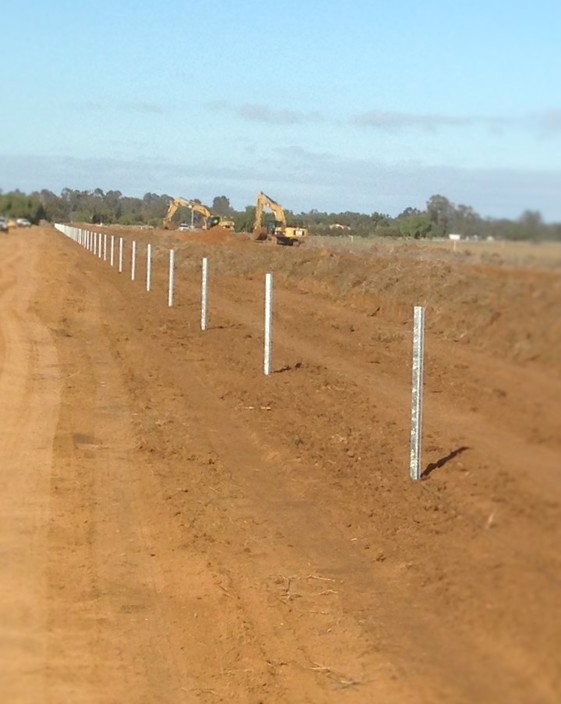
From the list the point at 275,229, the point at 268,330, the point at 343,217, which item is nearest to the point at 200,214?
the point at 275,229

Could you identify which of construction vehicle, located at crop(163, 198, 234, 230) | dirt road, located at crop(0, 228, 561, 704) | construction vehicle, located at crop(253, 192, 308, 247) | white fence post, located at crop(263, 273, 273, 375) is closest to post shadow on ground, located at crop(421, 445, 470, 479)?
dirt road, located at crop(0, 228, 561, 704)

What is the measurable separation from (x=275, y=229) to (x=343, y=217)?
28.1 m

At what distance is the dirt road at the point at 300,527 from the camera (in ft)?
15.8

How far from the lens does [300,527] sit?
8.54m

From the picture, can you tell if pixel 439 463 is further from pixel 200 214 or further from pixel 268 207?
pixel 200 214

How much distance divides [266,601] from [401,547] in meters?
1.23

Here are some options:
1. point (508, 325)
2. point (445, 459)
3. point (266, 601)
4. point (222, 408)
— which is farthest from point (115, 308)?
point (508, 325)

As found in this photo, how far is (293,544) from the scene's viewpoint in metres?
8.13

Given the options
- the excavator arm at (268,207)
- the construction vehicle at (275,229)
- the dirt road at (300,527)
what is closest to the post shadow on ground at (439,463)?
the dirt road at (300,527)

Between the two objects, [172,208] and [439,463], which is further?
[172,208]

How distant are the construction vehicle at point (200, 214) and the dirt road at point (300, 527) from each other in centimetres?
4500

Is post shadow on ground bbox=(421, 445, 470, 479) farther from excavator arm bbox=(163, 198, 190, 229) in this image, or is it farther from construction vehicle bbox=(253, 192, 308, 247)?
excavator arm bbox=(163, 198, 190, 229)

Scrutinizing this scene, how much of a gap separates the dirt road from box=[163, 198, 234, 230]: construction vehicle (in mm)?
45004

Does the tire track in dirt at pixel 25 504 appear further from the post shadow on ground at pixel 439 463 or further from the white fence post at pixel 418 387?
the post shadow on ground at pixel 439 463
